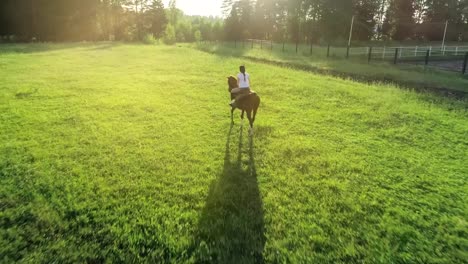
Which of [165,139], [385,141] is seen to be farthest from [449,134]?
[165,139]

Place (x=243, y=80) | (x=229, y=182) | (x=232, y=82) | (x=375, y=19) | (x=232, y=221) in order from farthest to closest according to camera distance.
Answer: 1. (x=375, y=19)
2. (x=232, y=82)
3. (x=243, y=80)
4. (x=229, y=182)
5. (x=232, y=221)

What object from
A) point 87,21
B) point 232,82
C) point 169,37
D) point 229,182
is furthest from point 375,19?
point 229,182

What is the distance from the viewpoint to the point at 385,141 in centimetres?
684

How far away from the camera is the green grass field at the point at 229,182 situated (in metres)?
3.55

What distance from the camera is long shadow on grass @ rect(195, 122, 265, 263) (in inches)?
136

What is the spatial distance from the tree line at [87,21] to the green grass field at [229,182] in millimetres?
40953

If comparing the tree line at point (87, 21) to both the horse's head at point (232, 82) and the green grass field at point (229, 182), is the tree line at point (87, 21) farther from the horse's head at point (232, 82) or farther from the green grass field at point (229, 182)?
the horse's head at point (232, 82)

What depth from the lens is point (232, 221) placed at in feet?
13.1

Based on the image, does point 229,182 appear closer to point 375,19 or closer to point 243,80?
point 243,80

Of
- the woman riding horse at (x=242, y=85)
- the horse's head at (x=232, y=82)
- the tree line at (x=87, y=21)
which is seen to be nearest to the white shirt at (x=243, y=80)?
the woman riding horse at (x=242, y=85)

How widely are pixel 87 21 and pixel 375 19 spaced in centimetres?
5501

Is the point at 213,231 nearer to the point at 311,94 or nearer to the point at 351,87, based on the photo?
the point at 311,94

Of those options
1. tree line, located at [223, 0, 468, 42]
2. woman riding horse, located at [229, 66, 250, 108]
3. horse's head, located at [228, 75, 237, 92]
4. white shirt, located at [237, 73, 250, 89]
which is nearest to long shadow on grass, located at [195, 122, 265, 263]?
woman riding horse, located at [229, 66, 250, 108]

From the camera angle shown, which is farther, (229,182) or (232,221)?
(229,182)
